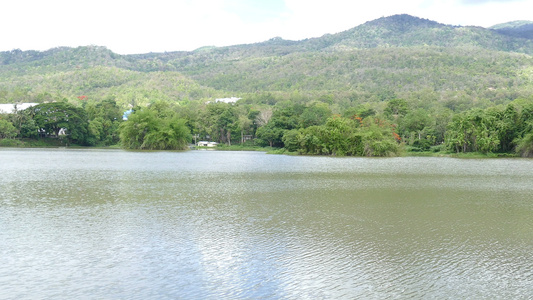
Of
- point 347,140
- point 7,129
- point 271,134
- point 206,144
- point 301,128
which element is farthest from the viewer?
point 206,144

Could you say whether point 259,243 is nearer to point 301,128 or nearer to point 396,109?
point 301,128

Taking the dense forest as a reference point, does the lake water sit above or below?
below

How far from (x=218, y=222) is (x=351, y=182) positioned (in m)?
15.3

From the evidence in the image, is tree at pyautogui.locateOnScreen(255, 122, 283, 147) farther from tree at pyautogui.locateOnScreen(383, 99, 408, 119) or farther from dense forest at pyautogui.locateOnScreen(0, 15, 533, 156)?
tree at pyautogui.locateOnScreen(383, 99, 408, 119)

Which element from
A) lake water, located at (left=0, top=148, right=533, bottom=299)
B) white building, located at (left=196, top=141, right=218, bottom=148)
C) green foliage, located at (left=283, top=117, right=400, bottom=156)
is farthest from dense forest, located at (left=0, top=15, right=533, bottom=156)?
lake water, located at (left=0, top=148, right=533, bottom=299)

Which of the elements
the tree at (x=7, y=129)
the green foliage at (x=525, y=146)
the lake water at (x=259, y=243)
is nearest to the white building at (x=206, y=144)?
the tree at (x=7, y=129)

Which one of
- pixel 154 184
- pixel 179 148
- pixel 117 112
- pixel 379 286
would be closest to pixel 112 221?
pixel 379 286

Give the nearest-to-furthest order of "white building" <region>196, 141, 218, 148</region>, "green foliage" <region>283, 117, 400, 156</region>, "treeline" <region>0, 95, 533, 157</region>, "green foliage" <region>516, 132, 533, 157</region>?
"green foliage" <region>516, 132, 533, 157</region>
"green foliage" <region>283, 117, 400, 156</region>
"treeline" <region>0, 95, 533, 157</region>
"white building" <region>196, 141, 218, 148</region>

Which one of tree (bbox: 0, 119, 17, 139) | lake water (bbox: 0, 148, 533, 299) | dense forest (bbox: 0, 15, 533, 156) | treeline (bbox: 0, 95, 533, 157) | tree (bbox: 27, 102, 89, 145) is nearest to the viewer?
lake water (bbox: 0, 148, 533, 299)

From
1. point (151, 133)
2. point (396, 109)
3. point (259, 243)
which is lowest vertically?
point (259, 243)

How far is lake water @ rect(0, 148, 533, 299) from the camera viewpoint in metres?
9.13

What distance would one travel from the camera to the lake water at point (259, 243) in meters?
9.13

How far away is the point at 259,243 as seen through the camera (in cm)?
1261

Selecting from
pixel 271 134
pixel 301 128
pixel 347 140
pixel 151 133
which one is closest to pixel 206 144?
pixel 271 134
